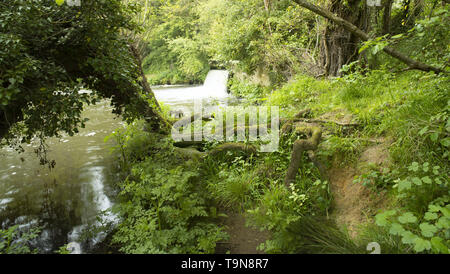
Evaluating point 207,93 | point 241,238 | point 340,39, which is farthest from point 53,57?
point 207,93

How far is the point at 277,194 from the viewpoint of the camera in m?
3.17

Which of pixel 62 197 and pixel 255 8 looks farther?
pixel 255 8

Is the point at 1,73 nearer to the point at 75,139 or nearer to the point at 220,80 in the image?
the point at 75,139

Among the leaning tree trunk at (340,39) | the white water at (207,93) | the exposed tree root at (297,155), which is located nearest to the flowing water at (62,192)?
the exposed tree root at (297,155)

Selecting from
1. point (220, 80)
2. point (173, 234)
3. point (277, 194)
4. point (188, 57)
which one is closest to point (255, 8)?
point (220, 80)

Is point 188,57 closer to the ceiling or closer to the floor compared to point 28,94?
closer to the ceiling

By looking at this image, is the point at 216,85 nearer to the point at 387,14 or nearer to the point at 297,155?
the point at 387,14

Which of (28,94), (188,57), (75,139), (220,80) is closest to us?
(28,94)

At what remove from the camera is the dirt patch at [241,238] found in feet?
9.23

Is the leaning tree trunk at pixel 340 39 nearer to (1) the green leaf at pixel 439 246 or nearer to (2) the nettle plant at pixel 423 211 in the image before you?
(2) the nettle plant at pixel 423 211

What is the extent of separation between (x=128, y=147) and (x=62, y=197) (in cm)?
142

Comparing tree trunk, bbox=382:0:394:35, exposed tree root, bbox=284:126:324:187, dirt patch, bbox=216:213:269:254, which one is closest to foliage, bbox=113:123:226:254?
dirt patch, bbox=216:213:269:254

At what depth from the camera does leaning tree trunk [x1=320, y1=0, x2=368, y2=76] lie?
5430 millimetres

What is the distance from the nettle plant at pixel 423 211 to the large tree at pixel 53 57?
11.5ft
